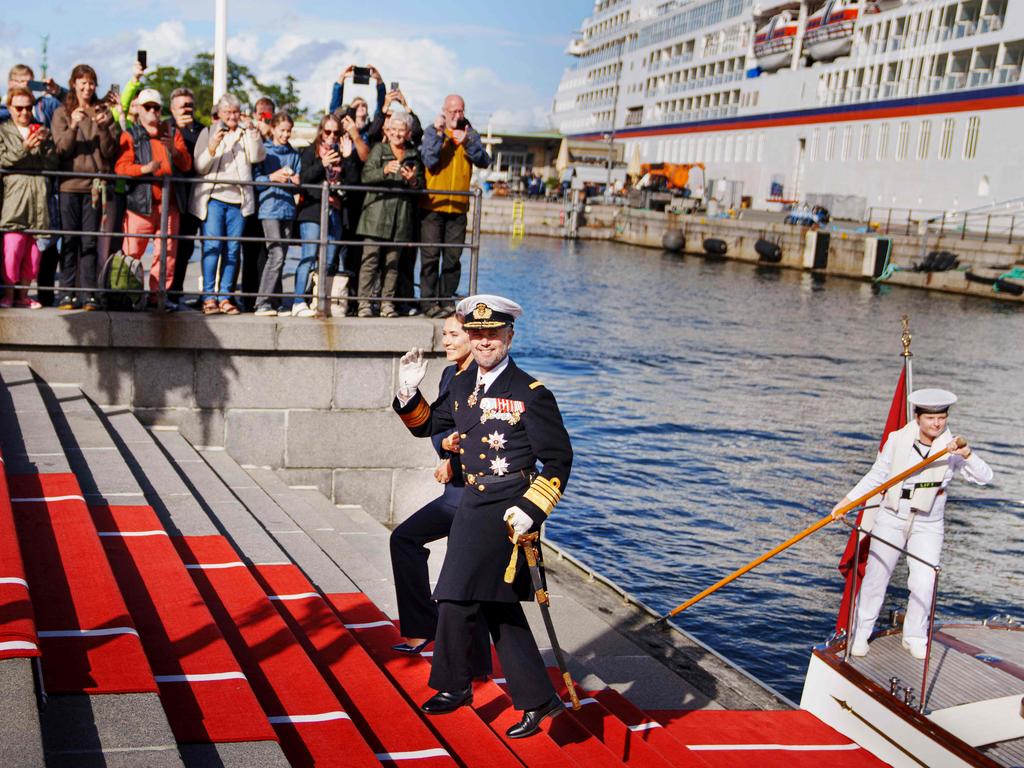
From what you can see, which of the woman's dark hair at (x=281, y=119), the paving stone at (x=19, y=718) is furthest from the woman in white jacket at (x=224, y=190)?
the paving stone at (x=19, y=718)

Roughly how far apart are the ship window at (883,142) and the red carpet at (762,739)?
71.2 metres

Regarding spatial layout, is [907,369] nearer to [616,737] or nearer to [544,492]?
[616,737]

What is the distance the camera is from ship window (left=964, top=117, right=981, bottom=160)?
6406 cm

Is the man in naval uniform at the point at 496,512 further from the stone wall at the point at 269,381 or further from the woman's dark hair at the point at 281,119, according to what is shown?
the woman's dark hair at the point at 281,119

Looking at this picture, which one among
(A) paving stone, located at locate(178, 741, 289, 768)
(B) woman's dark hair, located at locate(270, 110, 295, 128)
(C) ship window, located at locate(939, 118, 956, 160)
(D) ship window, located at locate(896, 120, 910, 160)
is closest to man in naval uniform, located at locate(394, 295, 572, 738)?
(A) paving stone, located at locate(178, 741, 289, 768)

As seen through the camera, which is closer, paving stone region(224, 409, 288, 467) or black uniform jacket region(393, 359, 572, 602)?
black uniform jacket region(393, 359, 572, 602)

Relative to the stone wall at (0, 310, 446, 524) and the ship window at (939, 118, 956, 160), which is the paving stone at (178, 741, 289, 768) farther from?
the ship window at (939, 118, 956, 160)

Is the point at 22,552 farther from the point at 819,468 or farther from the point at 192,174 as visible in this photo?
the point at 819,468

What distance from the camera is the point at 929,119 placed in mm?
69250

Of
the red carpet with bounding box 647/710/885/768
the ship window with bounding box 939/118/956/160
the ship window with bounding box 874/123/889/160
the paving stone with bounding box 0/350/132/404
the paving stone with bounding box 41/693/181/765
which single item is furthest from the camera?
the ship window with bounding box 874/123/889/160

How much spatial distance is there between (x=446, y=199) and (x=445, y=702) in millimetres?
6010

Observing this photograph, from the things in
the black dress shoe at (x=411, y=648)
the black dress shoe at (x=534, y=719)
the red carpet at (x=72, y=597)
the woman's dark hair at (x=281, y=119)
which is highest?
the woman's dark hair at (x=281, y=119)

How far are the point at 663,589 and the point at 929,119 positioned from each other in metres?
62.6

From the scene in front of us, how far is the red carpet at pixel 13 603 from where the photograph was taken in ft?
13.6
